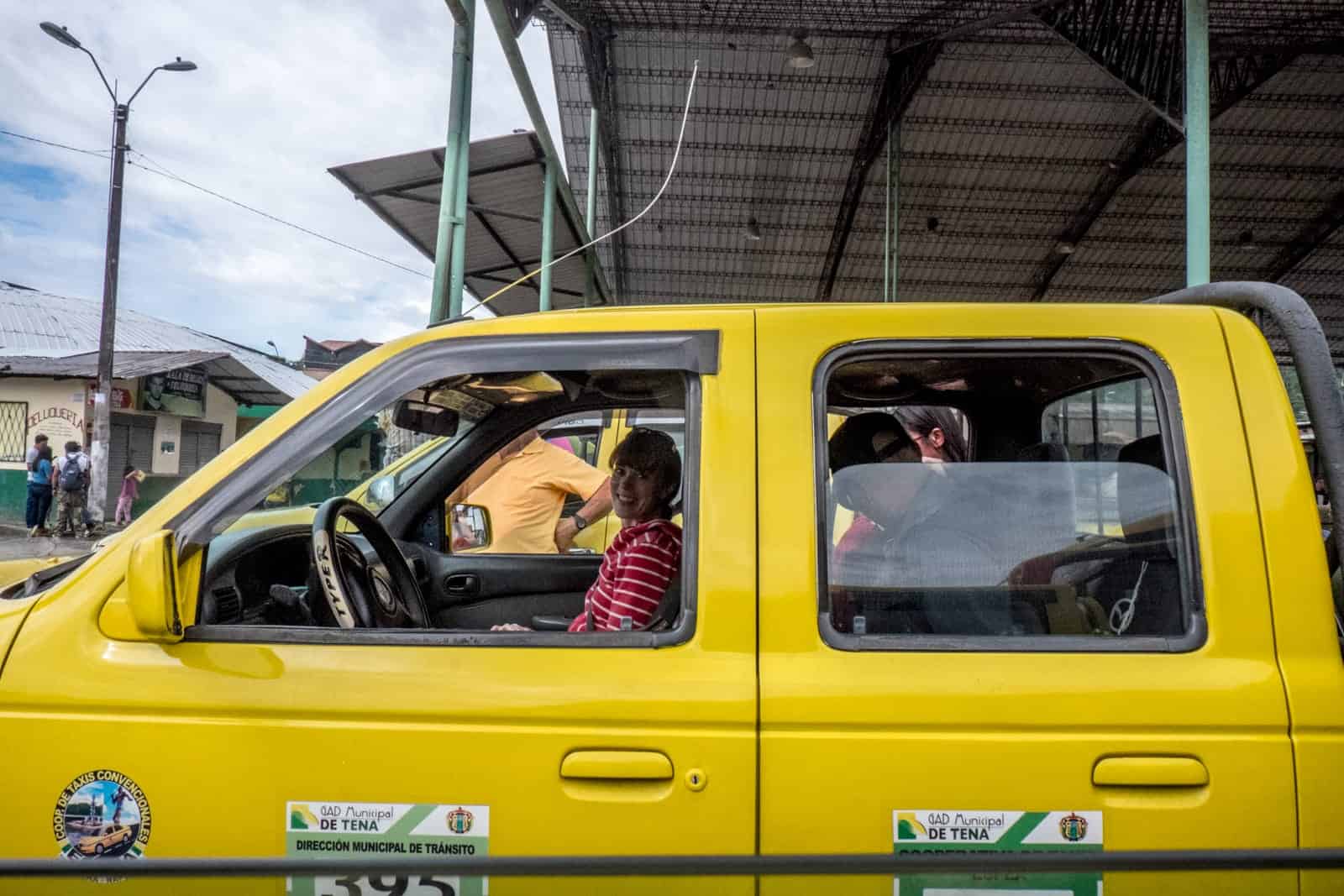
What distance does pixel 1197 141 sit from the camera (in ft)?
19.5

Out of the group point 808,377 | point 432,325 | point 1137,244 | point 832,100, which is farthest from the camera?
point 1137,244

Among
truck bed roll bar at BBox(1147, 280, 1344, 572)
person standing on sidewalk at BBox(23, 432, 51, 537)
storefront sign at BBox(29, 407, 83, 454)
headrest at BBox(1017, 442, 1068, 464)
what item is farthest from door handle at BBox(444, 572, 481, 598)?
storefront sign at BBox(29, 407, 83, 454)

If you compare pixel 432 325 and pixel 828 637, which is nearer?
pixel 828 637

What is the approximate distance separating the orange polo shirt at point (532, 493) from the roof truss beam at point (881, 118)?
882cm

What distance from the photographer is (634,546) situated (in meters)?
2.14

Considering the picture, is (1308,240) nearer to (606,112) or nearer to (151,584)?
(606,112)

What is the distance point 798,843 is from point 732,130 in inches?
494

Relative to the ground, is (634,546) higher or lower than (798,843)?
higher

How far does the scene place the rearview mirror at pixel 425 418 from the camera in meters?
2.36

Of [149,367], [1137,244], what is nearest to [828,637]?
[1137,244]

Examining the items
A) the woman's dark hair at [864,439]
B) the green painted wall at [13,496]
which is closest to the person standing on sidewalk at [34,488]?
the green painted wall at [13,496]

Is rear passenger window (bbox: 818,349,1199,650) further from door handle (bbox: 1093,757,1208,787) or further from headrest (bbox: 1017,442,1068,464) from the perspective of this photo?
door handle (bbox: 1093,757,1208,787)

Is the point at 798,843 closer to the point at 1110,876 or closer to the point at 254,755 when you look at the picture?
the point at 1110,876

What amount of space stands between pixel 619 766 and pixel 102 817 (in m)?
0.86
